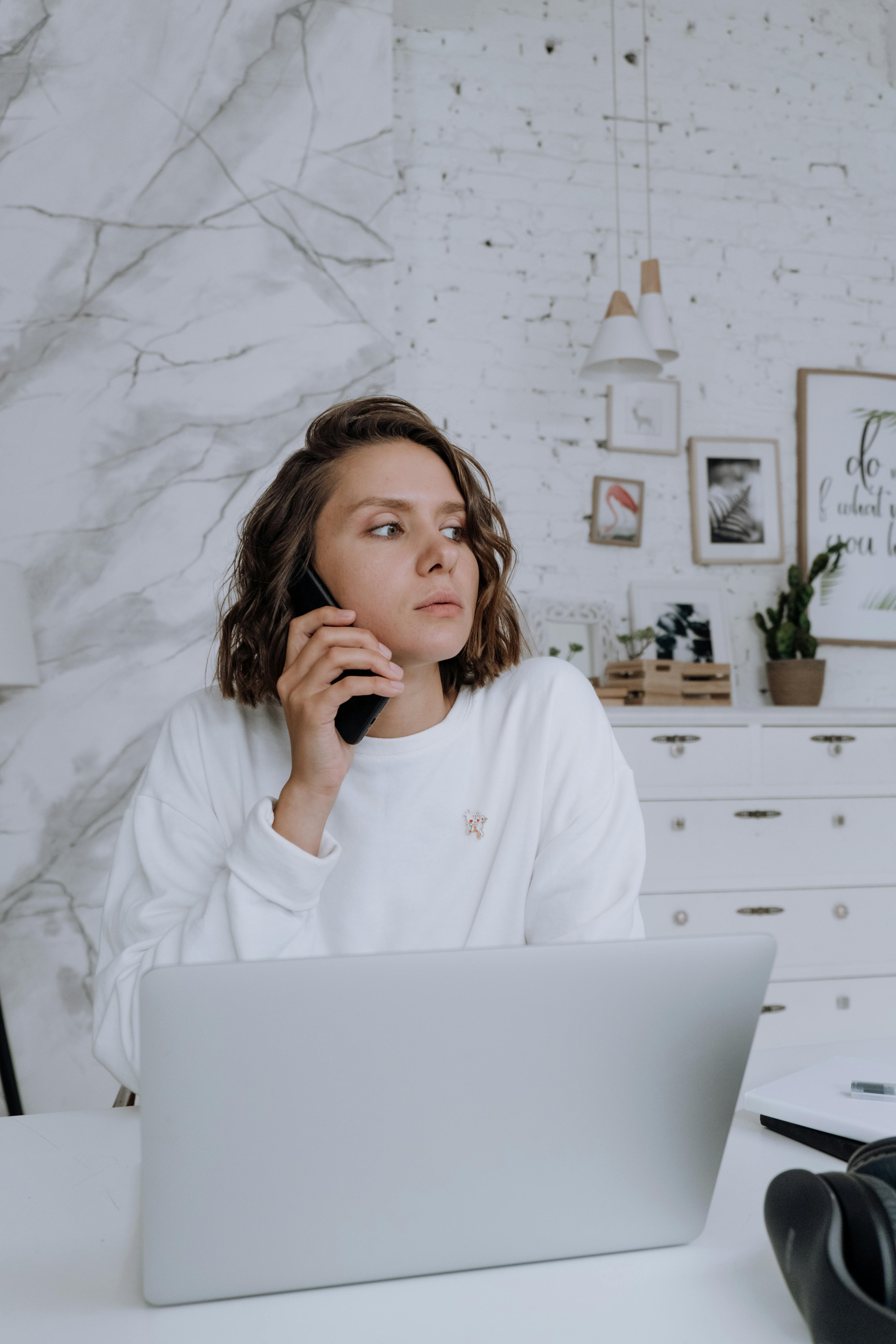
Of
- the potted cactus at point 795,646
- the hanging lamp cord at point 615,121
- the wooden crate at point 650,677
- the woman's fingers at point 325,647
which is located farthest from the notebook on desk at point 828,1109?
the hanging lamp cord at point 615,121

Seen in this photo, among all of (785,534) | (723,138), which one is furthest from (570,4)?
(785,534)

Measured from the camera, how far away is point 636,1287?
561mm

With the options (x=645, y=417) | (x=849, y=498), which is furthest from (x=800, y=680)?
(x=645, y=417)

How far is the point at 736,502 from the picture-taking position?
3336 millimetres

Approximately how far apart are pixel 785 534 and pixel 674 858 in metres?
1.35

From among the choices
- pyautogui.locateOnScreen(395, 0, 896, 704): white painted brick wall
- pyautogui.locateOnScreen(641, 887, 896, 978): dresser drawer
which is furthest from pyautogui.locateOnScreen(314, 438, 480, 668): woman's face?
pyautogui.locateOnScreen(395, 0, 896, 704): white painted brick wall

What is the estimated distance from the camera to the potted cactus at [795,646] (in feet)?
10.1

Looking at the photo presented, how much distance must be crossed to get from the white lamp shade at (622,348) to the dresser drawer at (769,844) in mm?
1174

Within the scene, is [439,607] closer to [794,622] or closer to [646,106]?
[794,622]

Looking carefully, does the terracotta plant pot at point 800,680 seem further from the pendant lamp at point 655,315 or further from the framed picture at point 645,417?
the pendant lamp at point 655,315

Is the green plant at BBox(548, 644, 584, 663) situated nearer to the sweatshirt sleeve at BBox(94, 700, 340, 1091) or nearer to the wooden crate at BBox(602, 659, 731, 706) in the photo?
the wooden crate at BBox(602, 659, 731, 706)

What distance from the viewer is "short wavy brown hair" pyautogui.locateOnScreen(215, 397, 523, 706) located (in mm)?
1268

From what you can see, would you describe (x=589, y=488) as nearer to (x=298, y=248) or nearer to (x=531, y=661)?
(x=298, y=248)

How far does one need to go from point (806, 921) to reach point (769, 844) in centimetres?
22
